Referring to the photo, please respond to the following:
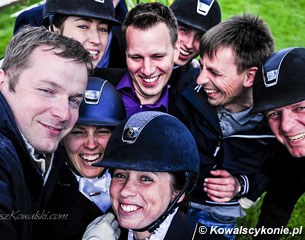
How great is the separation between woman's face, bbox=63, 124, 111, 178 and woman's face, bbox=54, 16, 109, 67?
0.90 meters

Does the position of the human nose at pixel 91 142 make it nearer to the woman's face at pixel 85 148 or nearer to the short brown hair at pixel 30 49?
the woman's face at pixel 85 148

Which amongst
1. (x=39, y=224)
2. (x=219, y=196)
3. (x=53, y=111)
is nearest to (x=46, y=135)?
(x=53, y=111)

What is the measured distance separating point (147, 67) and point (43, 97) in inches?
51.7

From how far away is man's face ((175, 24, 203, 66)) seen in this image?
4660 millimetres

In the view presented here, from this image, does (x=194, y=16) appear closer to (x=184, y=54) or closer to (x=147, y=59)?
(x=184, y=54)

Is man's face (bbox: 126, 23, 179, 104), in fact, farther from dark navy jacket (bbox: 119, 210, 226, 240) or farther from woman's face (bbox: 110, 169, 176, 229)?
dark navy jacket (bbox: 119, 210, 226, 240)

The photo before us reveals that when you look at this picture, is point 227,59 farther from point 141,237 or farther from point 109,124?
point 141,237

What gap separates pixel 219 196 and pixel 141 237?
992 mm

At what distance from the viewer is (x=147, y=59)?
12.6 feet

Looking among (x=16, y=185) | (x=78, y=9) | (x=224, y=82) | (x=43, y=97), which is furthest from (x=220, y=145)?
(x=16, y=185)

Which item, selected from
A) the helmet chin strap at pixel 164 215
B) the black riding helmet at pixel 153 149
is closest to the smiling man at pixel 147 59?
the black riding helmet at pixel 153 149

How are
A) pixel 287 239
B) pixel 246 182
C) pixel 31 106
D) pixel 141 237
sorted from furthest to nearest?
pixel 287 239
pixel 246 182
pixel 141 237
pixel 31 106

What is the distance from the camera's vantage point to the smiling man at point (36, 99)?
2.59 meters

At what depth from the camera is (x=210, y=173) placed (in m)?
3.87
